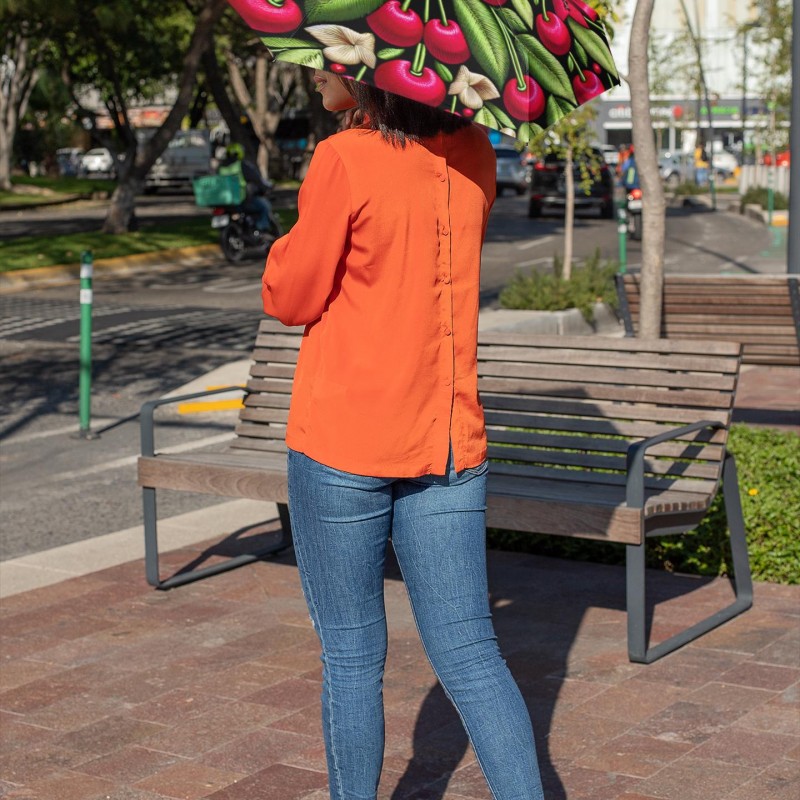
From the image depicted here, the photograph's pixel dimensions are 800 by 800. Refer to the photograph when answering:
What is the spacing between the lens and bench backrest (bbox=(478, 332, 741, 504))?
5168mm

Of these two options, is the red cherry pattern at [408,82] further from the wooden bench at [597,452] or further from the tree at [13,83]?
the tree at [13,83]

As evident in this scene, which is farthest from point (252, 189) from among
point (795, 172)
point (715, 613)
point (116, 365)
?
point (715, 613)

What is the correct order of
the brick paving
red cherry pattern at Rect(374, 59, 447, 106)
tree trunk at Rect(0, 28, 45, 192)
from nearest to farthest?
red cherry pattern at Rect(374, 59, 447, 106) < the brick paving < tree trunk at Rect(0, 28, 45, 192)

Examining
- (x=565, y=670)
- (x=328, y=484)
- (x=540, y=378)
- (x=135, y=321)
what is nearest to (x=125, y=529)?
(x=540, y=378)

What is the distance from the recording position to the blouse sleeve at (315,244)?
2.71 metres

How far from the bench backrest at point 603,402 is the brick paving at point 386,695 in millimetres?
533

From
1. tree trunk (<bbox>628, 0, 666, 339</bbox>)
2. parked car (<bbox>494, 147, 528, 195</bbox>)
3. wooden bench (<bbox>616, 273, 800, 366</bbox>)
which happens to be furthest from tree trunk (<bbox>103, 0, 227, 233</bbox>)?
parked car (<bbox>494, 147, 528, 195</bbox>)

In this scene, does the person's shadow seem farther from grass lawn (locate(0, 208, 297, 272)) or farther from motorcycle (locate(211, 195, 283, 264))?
motorcycle (locate(211, 195, 283, 264))

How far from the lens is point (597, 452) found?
549 cm

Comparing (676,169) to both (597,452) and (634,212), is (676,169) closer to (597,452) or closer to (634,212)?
(634,212)

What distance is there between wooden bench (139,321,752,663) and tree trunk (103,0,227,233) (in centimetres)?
1854

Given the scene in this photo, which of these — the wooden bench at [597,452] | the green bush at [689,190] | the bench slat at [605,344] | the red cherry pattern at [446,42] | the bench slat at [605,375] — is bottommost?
the green bush at [689,190]

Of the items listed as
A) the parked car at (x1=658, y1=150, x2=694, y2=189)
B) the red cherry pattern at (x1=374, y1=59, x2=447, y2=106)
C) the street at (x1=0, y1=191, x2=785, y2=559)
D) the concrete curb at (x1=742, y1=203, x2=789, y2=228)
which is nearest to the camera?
the red cherry pattern at (x1=374, y1=59, x2=447, y2=106)

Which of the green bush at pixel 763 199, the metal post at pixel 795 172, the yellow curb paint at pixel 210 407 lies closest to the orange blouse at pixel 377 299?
the metal post at pixel 795 172
